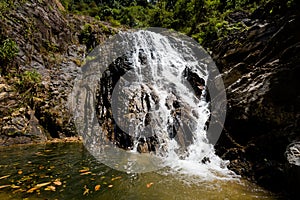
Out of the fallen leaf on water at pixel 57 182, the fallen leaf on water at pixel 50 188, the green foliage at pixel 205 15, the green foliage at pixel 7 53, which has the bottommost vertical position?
the fallen leaf on water at pixel 57 182

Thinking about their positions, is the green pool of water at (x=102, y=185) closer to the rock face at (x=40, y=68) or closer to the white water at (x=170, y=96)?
the white water at (x=170, y=96)

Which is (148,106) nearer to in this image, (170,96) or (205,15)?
(170,96)

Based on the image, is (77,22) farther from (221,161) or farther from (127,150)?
(221,161)

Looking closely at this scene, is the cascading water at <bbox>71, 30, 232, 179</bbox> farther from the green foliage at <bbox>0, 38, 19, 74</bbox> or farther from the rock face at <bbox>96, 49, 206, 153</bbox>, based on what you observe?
the green foliage at <bbox>0, 38, 19, 74</bbox>

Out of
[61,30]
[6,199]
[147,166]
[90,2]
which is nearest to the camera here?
[6,199]

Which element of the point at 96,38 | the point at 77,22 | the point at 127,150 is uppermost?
the point at 77,22

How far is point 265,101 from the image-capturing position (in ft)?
13.4

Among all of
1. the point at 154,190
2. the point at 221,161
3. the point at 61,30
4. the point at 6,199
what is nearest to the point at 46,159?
the point at 6,199

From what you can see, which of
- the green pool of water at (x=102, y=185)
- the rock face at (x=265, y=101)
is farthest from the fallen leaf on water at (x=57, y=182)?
the rock face at (x=265, y=101)

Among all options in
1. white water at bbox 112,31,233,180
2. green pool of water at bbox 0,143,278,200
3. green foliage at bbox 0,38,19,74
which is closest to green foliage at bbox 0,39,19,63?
green foliage at bbox 0,38,19,74

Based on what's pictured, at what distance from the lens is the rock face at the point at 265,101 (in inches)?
A: 141

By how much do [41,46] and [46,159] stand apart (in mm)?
8128

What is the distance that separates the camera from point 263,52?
4883mm

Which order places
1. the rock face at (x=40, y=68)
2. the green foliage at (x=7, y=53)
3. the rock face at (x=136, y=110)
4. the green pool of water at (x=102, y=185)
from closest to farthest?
the green pool of water at (x=102, y=185), the rock face at (x=136, y=110), the rock face at (x=40, y=68), the green foliage at (x=7, y=53)
